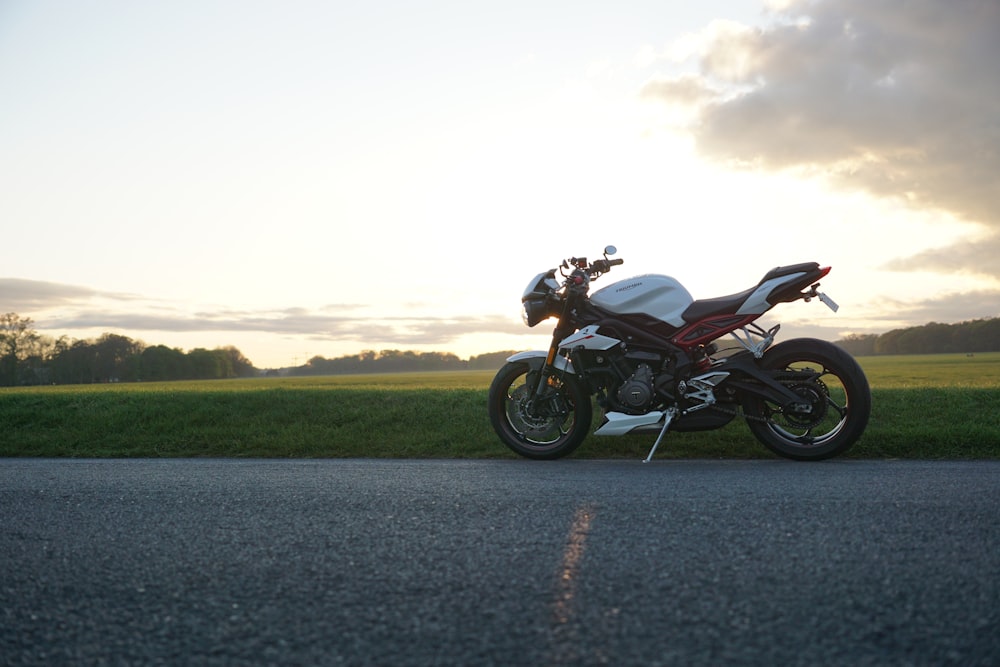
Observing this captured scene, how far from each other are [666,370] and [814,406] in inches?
49.8

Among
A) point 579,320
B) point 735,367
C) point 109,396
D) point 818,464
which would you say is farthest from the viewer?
point 109,396

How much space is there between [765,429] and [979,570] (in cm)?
404

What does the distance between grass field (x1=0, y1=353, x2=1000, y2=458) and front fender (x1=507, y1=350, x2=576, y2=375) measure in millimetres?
882

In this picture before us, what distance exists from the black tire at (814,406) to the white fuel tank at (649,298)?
2.89ft

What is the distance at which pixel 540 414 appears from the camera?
7.52 m

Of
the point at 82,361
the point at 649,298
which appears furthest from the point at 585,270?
the point at 82,361

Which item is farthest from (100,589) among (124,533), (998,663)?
(998,663)

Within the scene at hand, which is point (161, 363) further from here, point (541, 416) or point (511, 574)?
point (511, 574)

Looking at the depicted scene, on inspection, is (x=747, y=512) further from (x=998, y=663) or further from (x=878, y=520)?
(x=998, y=663)

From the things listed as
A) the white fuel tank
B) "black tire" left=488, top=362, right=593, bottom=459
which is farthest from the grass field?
the white fuel tank

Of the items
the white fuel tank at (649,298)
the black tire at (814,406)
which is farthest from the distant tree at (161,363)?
the black tire at (814,406)

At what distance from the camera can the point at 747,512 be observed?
3955 mm

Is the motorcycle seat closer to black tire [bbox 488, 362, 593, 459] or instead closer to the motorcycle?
the motorcycle

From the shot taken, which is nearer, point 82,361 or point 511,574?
point 511,574
